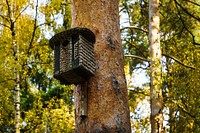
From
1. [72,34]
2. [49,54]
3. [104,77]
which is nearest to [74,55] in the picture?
[72,34]

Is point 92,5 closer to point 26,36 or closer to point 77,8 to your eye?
point 77,8

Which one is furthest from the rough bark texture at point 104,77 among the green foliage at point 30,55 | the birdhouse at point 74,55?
the green foliage at point 30,55

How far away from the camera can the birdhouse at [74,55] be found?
8.75 ft

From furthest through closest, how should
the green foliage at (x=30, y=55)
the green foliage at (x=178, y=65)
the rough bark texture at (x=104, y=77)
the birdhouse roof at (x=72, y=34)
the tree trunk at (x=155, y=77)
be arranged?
the green foliage at (x=30, y=55), the green foliage at (x=178, y=65), the tree trunk at (x=155, y=77), the birdhouse roof at (x=72, y=34), the rough bark texture at (x=104, y=77)

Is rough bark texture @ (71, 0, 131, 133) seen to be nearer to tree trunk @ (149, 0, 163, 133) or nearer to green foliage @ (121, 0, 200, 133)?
tree trunk @ (149, 0, 163, 133)

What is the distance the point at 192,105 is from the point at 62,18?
18.4 feet

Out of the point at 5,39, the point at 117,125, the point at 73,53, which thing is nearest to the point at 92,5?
the point at 73,53

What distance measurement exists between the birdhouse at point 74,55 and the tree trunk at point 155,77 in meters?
2.93

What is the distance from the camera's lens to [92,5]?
2.89m

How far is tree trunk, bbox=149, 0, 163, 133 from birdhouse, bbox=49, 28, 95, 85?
2.93 meters

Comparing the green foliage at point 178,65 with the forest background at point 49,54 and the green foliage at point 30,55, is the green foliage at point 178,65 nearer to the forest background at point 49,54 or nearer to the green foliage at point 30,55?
the forest background at point 49,54

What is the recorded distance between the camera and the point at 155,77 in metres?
5.83

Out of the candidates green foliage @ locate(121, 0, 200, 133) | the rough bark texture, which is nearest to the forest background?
green foliage @ locate(121, 0, 200, 133)

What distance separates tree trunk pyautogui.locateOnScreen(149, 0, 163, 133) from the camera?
5.88 metres
